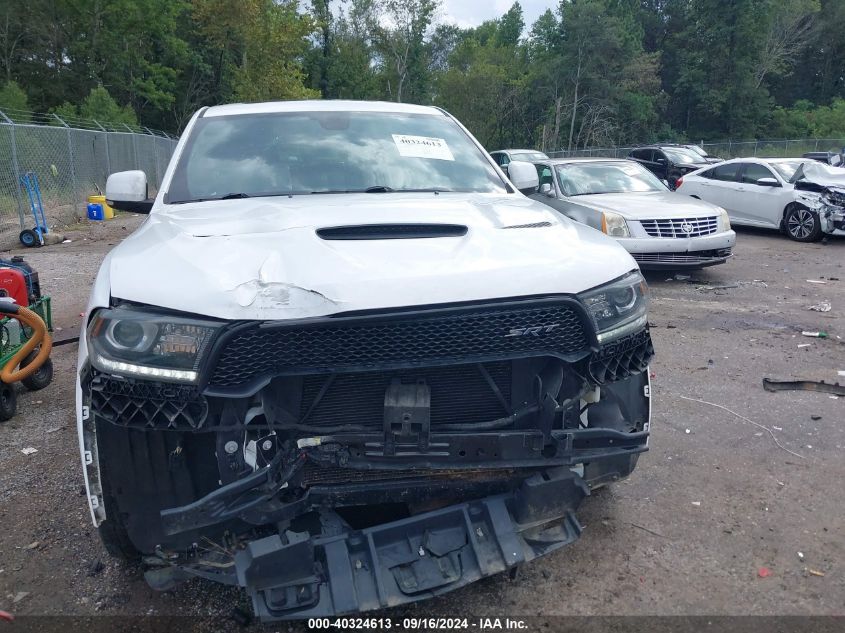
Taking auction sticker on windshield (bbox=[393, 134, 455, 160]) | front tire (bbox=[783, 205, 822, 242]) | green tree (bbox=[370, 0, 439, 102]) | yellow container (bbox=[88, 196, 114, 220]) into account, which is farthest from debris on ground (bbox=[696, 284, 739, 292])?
green tree (bbox=[370, 0, 439, 102])

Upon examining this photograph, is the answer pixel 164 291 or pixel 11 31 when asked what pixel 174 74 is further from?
pixel 164 291

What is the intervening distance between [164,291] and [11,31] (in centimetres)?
4341

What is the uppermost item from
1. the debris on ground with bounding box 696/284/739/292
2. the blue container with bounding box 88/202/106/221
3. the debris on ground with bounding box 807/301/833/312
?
the debris on ground with bounding box 807/301/833/312

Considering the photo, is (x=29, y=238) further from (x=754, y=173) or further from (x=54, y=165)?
(x=754, y=173)

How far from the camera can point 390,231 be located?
8.21 feet

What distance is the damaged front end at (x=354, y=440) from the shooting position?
206 centimetres

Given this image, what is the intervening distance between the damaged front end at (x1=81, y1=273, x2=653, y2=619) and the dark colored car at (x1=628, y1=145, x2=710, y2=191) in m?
18.5

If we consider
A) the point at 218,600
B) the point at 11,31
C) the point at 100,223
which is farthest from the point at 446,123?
the point at 11,31

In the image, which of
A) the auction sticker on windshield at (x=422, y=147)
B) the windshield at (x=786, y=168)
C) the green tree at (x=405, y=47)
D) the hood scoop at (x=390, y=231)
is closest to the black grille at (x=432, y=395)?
the hood scoop at (x=390, y=231)

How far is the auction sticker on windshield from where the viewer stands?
3750 millimetres

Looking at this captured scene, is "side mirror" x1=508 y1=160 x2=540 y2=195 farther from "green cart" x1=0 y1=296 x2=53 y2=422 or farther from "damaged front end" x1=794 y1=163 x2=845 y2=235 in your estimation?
"damaged front end" x1=794 y1=163 x2=845 y2=235

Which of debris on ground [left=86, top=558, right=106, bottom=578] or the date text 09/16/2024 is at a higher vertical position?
the date text 09/16/2024

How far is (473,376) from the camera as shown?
235 cm

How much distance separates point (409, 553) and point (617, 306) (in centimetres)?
113
